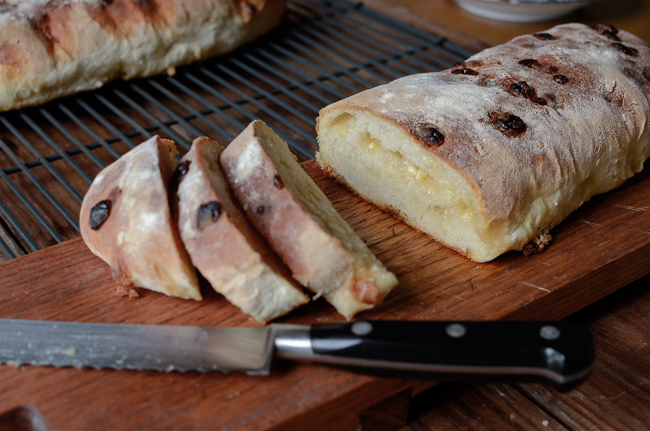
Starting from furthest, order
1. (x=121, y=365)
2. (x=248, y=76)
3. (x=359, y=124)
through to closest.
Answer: (x=248, y=76) → (x=359, y=124) → (x=121, y=365)

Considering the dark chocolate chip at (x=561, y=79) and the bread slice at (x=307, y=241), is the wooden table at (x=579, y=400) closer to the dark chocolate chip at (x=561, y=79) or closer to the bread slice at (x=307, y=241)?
the bread slice at (x=307, y=241)

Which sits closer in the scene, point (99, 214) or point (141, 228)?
point (141, 228)

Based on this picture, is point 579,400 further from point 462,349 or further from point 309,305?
point 309,305

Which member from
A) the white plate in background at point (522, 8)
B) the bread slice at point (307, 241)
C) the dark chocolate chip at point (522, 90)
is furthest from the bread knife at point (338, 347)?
the white plate in background at point (522, 8)

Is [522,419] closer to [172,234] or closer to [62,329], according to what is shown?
[172,234]

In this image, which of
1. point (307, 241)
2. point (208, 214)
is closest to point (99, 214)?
point (208, 214)

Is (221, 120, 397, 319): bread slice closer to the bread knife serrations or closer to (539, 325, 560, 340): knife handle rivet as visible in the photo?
the bread knife serrations

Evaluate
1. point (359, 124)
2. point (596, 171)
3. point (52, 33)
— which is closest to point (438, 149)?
point (359, 124)
